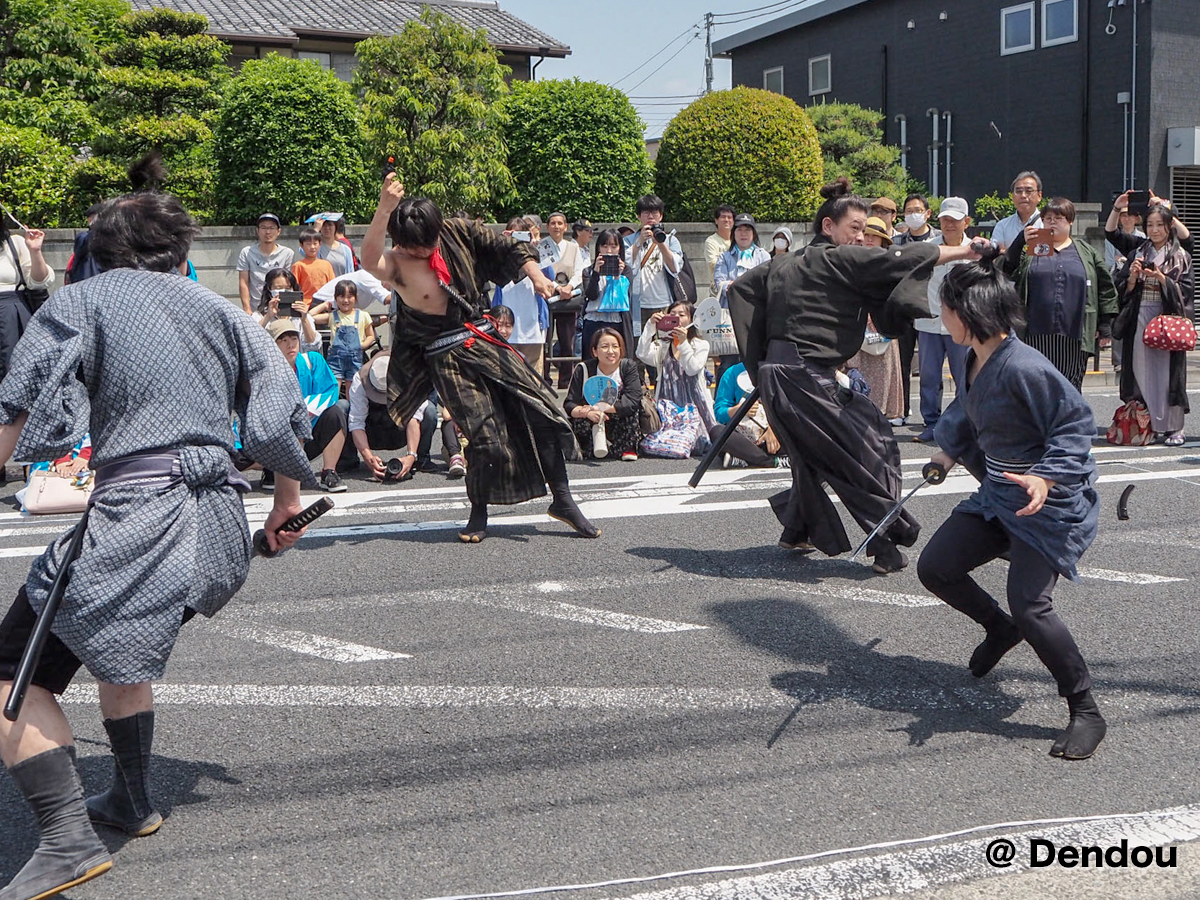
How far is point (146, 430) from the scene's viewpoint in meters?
3.16

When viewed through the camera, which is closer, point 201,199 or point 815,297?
point 815,297

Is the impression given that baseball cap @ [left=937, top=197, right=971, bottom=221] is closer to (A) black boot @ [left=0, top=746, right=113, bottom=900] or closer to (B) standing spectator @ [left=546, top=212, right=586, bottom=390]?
(B) standing spectator @ [left=546, top=212, right=586, bottom=390]

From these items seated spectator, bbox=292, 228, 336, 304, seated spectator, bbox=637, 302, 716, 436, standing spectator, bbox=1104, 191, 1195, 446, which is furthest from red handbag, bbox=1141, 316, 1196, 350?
seated spectator, bbox=292, 228, 336, 304

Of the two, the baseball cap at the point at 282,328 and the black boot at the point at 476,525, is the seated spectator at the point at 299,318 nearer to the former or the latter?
the baseball cap at the point at 282,328

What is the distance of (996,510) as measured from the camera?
411 centimetres

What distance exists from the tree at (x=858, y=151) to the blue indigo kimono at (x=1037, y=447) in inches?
773

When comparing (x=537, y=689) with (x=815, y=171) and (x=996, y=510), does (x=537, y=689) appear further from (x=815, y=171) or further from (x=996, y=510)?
(x=815, y=171)

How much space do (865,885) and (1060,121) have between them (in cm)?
2460

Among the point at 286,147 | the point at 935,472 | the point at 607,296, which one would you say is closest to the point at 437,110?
the point at 286,147

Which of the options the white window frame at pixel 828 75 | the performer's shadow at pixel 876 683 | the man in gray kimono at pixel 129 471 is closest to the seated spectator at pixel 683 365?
the performer's shadow at pixel 876 683

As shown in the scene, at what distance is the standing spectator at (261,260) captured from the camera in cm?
1186

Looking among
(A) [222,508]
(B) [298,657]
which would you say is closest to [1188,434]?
(B) [298,657]

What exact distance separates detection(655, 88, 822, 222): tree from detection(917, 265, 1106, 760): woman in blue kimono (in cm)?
1364

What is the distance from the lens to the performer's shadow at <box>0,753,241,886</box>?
128 inches
